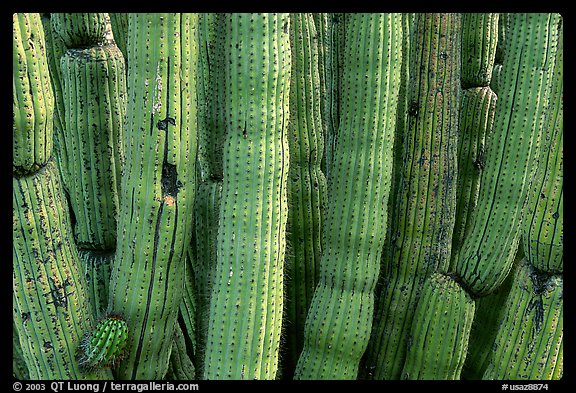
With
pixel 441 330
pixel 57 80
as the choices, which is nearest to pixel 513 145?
pixel 441 330

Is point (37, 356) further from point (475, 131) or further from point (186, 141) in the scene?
point (475, 131)

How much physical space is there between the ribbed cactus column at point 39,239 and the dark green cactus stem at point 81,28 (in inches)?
25.7

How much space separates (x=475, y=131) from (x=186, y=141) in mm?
2746

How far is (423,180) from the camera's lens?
4.59 m

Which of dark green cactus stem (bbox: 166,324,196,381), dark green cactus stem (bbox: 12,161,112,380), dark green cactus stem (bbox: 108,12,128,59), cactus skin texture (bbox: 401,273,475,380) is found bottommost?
dark green cactus stem (bbox: 166,324,196,381)

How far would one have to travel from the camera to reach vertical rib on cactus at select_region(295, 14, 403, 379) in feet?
13.5

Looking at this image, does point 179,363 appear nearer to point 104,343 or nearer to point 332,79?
point 104,343

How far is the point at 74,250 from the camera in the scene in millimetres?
3814

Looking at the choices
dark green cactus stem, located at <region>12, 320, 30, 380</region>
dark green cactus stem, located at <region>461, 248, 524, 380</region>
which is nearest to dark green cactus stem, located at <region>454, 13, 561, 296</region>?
dark green cactus stem, located at <region>461, 248, 524, 380</region>

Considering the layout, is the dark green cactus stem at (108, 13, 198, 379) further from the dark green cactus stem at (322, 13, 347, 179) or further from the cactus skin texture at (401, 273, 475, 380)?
the dark green cactus stem at (322, 13, 347, 179)

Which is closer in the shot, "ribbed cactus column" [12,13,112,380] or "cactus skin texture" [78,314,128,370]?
"ribbed cactus column" [12,13,112,380]

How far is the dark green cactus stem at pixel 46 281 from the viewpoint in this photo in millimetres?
3547

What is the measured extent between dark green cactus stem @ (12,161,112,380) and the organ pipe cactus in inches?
0.4
